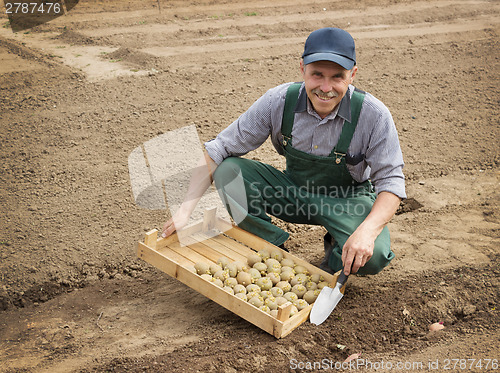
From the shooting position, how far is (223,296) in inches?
114

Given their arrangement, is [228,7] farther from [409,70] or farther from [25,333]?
[25,333]

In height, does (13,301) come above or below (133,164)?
below

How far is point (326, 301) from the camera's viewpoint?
2943 millimetres

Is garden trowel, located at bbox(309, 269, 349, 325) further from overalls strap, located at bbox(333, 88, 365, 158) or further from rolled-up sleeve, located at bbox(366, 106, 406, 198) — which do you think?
overalls strap, located at bbox(333, 88, 365, 158)

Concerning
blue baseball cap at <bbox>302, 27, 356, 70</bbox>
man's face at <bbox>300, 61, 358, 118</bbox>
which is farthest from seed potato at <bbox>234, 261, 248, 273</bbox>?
blue baseball cap at <bbox>302, 27, 356, 70</bbox>

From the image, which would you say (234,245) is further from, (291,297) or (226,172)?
(291,297)

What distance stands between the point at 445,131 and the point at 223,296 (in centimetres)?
348

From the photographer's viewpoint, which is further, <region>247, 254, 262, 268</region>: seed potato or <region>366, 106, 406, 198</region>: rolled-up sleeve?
<region>247, 254, 262, 268</region>: seed potato

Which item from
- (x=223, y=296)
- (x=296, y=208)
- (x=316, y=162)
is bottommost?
(x=223, y=296)

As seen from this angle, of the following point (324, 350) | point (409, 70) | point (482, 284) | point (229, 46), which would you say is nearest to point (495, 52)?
point (409, 70)

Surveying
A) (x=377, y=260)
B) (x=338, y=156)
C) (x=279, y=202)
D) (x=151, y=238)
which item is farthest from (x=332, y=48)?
(x=151, y=238)

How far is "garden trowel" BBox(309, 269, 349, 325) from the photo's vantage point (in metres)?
2.91

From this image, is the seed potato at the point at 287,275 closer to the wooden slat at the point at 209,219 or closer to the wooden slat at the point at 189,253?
the wooden slat at the point at 189,253

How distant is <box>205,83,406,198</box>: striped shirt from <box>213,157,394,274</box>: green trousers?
12cm
